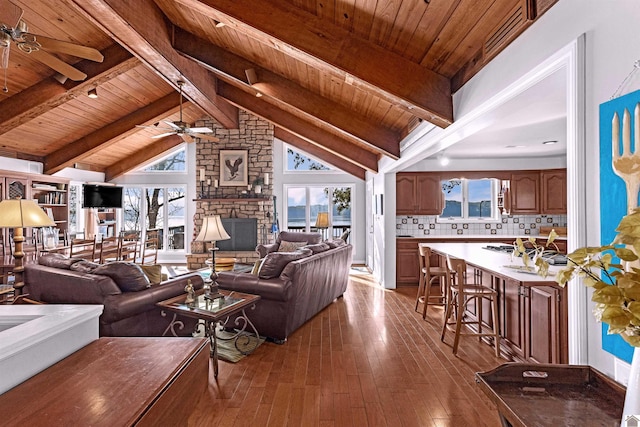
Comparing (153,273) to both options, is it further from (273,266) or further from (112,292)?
(273,266)

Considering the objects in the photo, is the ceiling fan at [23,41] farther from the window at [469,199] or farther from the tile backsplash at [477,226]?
the window at [469,199]

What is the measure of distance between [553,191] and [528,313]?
4277 mm

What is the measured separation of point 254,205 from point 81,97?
12.8 ft

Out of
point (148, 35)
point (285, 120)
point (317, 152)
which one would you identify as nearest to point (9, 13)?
point (148, 35)

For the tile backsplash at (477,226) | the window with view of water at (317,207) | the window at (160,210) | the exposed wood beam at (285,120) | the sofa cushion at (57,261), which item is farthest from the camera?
the window at (160,210)

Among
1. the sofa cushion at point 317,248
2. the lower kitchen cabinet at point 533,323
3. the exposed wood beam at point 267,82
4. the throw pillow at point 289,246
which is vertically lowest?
the lower kitchen cabinet at point 533,323

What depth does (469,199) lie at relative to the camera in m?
6.87

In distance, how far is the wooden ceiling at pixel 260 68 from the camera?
85.7 inches

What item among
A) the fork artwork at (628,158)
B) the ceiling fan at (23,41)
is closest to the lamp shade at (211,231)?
the ceiling fan at (23,41)

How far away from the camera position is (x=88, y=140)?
6586 millimetres

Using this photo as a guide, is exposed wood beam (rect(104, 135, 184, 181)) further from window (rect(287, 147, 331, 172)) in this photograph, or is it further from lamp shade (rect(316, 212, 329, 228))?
lamp shade (rect(316, 212, 329, 228))

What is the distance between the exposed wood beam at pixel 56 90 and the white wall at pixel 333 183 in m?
4.22

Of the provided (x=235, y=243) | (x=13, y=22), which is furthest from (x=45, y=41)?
(x=235, y=243)

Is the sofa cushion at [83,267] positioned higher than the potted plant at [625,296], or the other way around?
the potted plant at [625,296]
